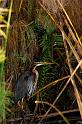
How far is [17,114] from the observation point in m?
1.63

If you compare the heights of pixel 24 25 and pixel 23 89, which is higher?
pixel 24 25

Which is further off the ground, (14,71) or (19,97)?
A: (14,71)

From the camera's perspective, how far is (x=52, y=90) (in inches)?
67.0

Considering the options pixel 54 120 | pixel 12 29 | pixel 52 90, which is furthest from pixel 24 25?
pixel 54 120

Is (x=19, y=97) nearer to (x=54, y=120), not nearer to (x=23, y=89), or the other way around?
(x=23, y=89)

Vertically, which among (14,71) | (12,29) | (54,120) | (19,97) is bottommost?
(54,120)

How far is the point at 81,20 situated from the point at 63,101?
0.36m

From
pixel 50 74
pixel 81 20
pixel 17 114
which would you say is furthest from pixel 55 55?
pixel 17 114

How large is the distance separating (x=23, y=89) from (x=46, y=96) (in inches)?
4.5

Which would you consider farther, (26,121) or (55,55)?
(55,55)

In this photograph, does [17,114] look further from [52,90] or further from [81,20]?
[81,20]

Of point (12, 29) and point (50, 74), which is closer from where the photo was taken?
point (12, 29)

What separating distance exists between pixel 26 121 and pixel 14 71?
0.22 meters

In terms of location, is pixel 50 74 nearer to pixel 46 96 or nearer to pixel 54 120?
pixel 46 96
